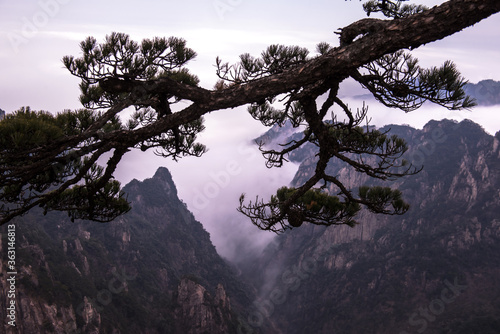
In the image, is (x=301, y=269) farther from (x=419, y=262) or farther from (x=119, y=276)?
(x=119, y=276)

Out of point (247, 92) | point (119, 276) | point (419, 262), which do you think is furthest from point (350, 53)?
point (419, 262)

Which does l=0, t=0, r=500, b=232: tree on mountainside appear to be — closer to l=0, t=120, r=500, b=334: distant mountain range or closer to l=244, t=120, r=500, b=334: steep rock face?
l=0, t=120, r=500, b=334: distant mountain range

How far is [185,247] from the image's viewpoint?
504 feet

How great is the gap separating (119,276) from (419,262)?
8668cm

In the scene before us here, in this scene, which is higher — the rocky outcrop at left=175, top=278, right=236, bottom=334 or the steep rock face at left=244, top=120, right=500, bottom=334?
the rocky outcrop at left=175, top=278, right=236, bottom=334

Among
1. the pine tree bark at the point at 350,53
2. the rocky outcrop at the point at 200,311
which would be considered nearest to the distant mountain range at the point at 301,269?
the rocky outcrop at the point at 200,311

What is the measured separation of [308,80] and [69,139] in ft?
7.99

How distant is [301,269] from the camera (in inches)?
6363

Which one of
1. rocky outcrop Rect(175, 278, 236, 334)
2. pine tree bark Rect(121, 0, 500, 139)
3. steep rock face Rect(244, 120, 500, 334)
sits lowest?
steep rock face Rect(244, 120, 500, 334)

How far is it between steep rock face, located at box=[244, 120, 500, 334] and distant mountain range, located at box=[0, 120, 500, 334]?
459 millimetres

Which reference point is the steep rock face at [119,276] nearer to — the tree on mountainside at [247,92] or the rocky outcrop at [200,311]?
the rocky outcrop at [200,311]

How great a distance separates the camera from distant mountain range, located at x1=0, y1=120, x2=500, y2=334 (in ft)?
236

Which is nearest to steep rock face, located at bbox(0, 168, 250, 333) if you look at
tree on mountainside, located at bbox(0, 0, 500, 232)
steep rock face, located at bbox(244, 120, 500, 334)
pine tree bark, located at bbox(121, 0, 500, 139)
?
steep rock face, located at bbox(244, 120, 500, 334)

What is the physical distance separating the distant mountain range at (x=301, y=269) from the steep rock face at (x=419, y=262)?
0.46 metres
